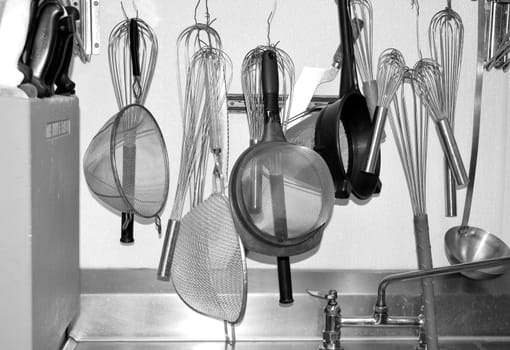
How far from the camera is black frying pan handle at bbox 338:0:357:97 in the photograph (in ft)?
3.88

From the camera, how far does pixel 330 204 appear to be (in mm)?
1141

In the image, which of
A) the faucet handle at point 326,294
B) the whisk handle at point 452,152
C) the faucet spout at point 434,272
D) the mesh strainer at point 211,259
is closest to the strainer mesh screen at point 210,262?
the mesh strainer at point 211,259

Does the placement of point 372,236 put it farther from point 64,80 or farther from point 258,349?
point 64,80

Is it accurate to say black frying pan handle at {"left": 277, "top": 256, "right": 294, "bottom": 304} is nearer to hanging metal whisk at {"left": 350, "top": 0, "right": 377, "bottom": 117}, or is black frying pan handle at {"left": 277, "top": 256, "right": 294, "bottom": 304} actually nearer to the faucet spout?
the faucet spout

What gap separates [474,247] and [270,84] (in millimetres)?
424

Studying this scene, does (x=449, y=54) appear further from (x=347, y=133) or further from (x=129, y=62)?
(x=129, y=62)

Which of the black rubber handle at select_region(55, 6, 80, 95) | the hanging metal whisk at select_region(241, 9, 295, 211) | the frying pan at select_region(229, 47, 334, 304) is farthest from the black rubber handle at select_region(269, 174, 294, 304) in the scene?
the black rubber handle at select_region(55, 6, 80, 95)

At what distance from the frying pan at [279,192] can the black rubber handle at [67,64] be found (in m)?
0.27

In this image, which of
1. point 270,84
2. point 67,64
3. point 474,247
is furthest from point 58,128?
point 474,247

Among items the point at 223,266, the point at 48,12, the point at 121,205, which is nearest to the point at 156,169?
the point at 121,205

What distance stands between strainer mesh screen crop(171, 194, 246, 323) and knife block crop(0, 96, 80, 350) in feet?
0.61

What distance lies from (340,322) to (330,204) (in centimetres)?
19

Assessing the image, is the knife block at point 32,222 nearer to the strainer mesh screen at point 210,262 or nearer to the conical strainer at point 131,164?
the conical strainer at point 131,164

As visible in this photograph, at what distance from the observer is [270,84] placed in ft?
3.74
